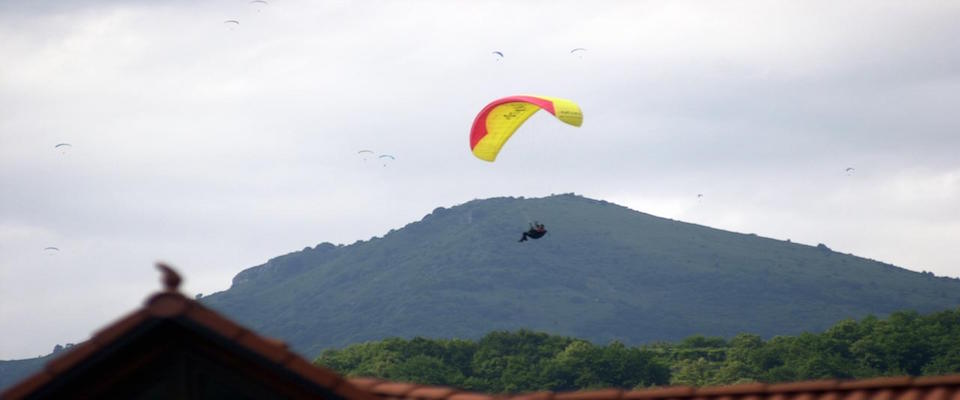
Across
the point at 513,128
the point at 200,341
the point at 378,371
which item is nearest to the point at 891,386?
the point at 200,341

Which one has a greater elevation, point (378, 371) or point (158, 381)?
point (378, 371)

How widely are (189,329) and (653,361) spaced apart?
12999 centimetres

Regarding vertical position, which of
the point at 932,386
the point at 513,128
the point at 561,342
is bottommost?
the point at 932,386

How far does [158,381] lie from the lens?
9.54 m

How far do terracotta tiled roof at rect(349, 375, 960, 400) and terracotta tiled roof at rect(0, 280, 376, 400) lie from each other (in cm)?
258

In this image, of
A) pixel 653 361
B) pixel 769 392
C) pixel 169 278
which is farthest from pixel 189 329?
pixel 653 361

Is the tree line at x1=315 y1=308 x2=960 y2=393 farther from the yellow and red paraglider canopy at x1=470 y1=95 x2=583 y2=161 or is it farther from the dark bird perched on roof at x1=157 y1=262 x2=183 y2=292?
the dark bird perched on roof at x1=157 y1=262 x2=183 y2=292

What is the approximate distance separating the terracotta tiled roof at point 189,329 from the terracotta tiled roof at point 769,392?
2581 millimetres

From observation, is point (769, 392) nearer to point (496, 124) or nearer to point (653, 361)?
point (496, 124)

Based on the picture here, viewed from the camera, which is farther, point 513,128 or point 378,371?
point 378,371

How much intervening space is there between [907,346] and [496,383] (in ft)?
137

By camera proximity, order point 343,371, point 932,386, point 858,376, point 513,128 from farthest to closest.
A: point 343,371, point 858,376, point 513,128, point 932,386

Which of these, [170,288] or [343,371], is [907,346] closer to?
[343,371]

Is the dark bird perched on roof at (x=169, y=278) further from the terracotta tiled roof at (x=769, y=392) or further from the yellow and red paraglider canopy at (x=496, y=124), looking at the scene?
the yellow and red paraglider canopy at (x=496, y=124)
